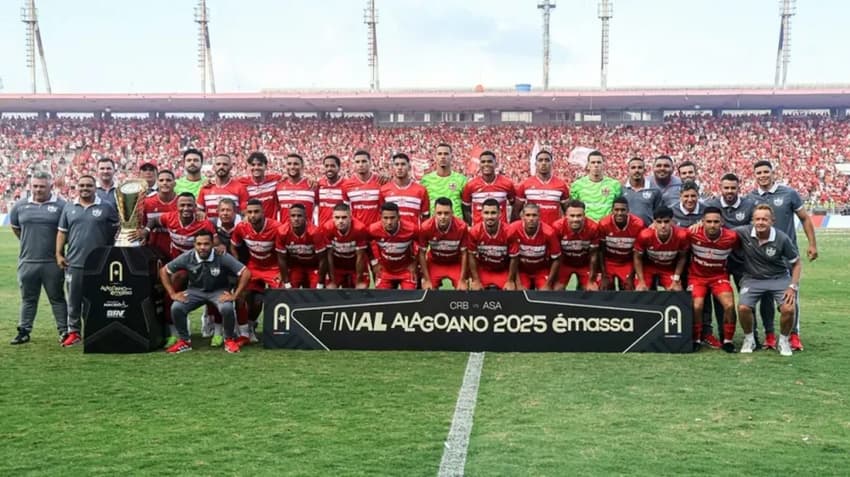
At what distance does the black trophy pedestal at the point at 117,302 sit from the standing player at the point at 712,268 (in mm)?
5223

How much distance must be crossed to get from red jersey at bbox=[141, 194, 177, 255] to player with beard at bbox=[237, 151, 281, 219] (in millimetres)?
993

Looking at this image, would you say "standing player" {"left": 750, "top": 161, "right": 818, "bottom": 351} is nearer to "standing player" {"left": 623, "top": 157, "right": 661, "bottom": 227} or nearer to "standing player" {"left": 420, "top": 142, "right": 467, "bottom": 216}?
"standing player" {"left": 623, "top": 157, "right": 661, "bottom": 227}

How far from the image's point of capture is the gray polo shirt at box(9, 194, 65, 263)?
28.4ft

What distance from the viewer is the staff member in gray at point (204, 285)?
820cm

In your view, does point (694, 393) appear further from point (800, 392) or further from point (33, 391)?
point (33, 391)

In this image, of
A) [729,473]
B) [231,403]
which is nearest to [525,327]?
[231,403]

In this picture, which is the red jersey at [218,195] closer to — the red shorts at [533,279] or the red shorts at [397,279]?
the red shorts at [397,279]

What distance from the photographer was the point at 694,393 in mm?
6293

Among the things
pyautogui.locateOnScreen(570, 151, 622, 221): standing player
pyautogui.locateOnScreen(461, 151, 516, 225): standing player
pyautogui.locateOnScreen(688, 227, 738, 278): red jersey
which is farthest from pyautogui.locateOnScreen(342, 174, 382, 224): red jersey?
pyautogui.locateOnScreen(688, 227, 738, 278): red jersey

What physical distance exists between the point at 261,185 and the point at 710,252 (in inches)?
193

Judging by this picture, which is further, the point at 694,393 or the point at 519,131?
the point at 519,131

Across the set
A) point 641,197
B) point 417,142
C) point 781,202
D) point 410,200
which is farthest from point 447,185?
point 417,142

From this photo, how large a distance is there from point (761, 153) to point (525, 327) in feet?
120

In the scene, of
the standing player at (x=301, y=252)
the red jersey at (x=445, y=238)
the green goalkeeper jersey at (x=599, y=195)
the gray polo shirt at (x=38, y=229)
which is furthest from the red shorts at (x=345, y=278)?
the gray polo shirt at (x=38, y=229)
